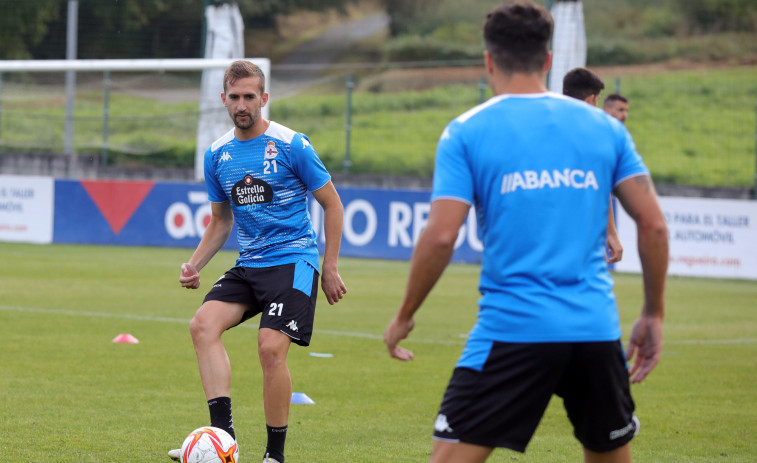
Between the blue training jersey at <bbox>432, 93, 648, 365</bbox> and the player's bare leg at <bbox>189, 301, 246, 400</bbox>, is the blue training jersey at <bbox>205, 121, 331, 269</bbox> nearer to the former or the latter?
the player's bare leg at <bbox>189, 301, 246, 400</bbox>

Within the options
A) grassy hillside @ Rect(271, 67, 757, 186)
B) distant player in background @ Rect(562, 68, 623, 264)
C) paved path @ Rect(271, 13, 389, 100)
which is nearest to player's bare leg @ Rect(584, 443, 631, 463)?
distant player in background @ Rect(562, 68, 623, 264)

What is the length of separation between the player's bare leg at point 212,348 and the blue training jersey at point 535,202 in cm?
244

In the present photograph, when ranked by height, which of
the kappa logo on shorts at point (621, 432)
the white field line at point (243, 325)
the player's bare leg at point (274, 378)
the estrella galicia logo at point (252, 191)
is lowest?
the white field line at point (243, 325)

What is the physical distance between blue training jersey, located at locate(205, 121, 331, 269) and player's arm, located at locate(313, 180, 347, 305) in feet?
0.24

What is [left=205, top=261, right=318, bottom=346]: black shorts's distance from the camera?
19.0 feet

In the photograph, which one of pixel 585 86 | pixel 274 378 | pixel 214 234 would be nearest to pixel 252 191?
pixel 214 234

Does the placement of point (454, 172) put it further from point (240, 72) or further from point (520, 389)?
point (240, 72)

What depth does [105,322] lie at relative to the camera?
1152 centimetres

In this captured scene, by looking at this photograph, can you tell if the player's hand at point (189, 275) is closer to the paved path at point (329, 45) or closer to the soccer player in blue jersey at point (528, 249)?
the soccer player in blue jersey at point (528, 249)

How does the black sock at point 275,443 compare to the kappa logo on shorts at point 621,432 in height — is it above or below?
below

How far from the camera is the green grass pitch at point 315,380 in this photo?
6.35 meters

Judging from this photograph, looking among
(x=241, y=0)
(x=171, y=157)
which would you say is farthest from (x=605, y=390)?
(x=241, y=0)

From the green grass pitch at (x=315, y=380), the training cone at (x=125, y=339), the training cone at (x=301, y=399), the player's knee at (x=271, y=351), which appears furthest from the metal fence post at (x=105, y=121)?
the player's knee at (x=271, y=351)

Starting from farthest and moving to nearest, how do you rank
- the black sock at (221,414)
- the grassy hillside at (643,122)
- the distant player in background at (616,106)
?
the grassy hillside at (643,122) < the distant player in background at (616,106) < the black sock at (221,414)
